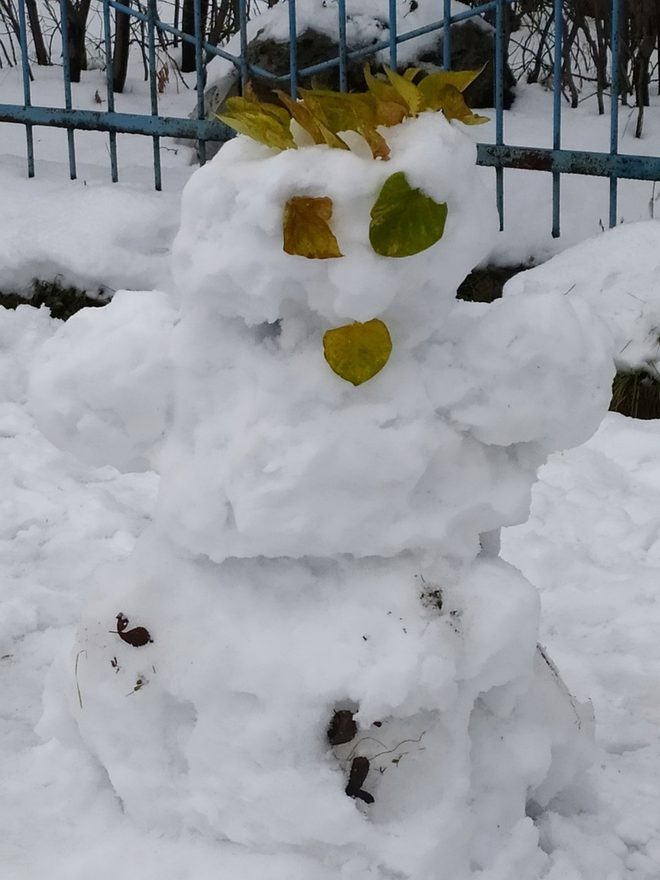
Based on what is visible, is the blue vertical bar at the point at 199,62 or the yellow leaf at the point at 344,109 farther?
the blue vertical bar at the point at 199,62

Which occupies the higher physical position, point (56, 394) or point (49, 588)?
point (56, 394)

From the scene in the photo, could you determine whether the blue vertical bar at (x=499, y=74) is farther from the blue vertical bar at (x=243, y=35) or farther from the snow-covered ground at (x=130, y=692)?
the snow-covered ground at (x=130, y=692)

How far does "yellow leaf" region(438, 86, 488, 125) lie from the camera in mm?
1505

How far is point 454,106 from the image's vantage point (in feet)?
4.98

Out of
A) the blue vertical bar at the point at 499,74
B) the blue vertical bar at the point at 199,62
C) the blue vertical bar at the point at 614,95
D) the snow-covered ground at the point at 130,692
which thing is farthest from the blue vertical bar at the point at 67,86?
the blue vertical bar at the point at 614,95

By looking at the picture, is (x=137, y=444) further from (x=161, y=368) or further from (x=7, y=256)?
(x=7, y=256)

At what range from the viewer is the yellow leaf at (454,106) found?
4.94 feet

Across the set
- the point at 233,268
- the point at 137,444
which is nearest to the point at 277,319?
the point at 233,268

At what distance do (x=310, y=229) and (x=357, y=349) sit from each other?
6.7 inches

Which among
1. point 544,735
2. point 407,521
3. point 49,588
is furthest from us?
point 49,588

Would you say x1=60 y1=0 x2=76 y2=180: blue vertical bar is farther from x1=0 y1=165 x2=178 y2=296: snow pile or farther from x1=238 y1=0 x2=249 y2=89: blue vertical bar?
x1=238 y1=0 x2=249 y2=89: blue vertical bar

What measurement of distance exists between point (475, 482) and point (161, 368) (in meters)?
0.47

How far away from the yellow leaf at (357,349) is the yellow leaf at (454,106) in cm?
31

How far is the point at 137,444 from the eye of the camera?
1634mm
